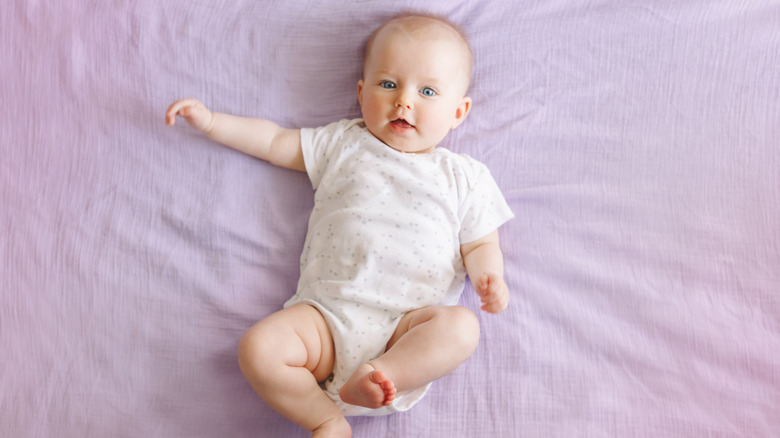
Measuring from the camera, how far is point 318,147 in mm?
1366

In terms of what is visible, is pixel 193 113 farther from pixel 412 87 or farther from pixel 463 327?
pixel 463 327

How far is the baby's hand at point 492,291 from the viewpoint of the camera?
115cm

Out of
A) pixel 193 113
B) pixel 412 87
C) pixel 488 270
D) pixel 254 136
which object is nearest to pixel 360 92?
pixel 412 87

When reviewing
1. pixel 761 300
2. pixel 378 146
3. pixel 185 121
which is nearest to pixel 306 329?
pixel 378 146

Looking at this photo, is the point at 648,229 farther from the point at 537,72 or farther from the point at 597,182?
the point at 537,72

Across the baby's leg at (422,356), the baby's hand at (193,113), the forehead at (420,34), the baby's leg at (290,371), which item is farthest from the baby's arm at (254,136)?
the baby's leg at (422,356)

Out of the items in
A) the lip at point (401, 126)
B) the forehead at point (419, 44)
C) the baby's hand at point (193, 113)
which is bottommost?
the lip at point (401, 126)

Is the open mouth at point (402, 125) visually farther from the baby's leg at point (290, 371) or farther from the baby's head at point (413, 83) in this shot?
the baby's leg at point (290, 371)

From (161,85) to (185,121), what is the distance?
0.10m

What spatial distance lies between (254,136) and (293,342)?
18.3 inches

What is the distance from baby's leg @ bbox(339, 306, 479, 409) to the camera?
3.58ft

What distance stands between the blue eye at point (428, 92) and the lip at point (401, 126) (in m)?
0.07

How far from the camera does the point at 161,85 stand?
4.64 ft

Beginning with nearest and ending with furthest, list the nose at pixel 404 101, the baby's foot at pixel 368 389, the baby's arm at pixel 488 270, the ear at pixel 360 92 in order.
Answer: the baby's foot at pixel 368 389
the baby's arm at pixel 488 270
the nose at pixel 404 101
the ear at pixel 360 92
